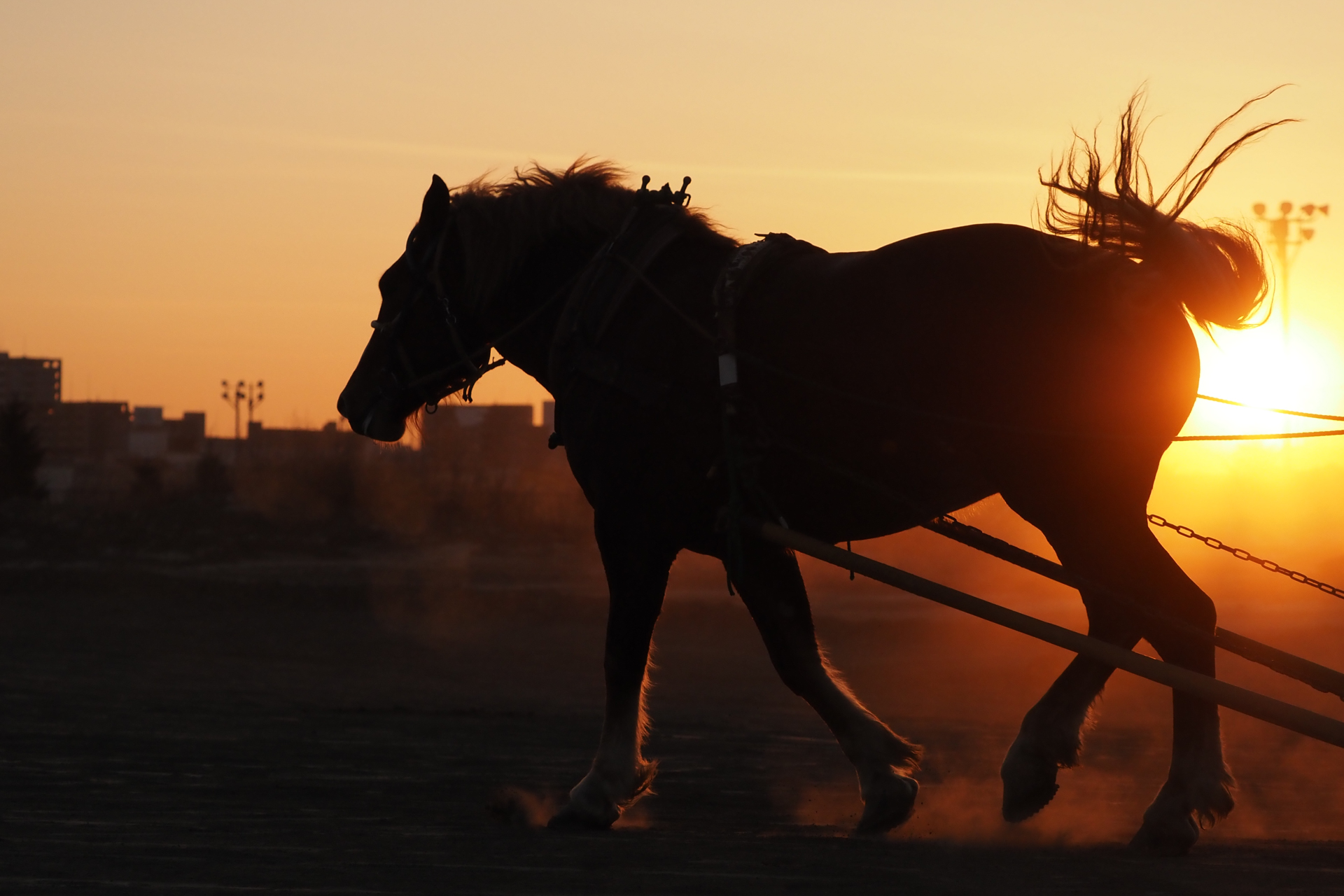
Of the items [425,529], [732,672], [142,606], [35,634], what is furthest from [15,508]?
[732,672]

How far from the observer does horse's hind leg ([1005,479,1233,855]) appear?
4840 mm

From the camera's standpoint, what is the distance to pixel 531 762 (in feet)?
27.1

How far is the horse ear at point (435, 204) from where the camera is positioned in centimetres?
616

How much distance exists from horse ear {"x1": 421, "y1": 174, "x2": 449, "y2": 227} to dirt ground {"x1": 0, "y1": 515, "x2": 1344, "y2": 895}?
2341 millimetres

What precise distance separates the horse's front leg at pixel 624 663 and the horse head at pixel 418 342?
1.10 m

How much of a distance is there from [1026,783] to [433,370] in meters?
2.93

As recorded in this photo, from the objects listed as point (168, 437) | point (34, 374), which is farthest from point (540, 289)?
point (34, 374)

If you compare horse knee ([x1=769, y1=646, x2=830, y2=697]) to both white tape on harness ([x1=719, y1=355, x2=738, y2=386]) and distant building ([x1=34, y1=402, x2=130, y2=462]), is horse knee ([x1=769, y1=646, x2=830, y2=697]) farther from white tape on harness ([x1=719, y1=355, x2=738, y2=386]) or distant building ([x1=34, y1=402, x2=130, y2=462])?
distant building ([x1=34, y1=402, x2=130, y2=462])

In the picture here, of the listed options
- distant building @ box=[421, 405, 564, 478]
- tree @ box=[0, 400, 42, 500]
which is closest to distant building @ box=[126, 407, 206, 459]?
distant building @ box=[421, 405, 564, 478]

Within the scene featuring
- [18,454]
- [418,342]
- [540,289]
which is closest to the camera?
[540,289]

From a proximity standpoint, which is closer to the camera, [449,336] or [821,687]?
[821,687]

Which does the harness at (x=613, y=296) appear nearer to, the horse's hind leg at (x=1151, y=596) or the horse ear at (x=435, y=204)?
Answer: the horse ear at (x=435, y=204)

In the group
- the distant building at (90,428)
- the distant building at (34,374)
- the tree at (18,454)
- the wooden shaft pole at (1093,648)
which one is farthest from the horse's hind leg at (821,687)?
the distant building at (34,374)

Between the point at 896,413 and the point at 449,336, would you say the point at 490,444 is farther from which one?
the point at 896,413
